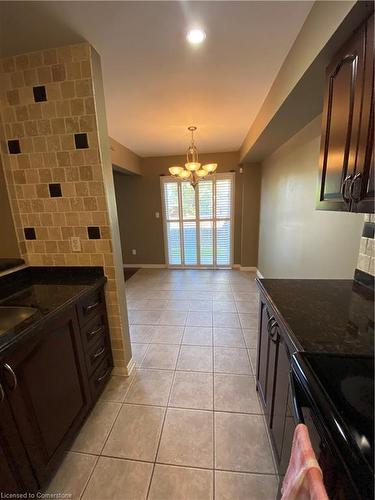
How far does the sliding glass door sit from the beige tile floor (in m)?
2.43

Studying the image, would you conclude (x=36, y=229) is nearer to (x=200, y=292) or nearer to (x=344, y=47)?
(x=344, y=47)

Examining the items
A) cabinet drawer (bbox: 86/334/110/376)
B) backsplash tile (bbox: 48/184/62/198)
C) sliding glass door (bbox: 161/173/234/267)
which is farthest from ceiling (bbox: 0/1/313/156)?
sliding glass door (bbox: 161/173/234/267)

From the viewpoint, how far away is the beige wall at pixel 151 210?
4516 millimetres

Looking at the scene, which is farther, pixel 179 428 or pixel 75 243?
pixel 75 243

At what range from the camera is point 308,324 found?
96 cm

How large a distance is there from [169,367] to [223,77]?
2.66m

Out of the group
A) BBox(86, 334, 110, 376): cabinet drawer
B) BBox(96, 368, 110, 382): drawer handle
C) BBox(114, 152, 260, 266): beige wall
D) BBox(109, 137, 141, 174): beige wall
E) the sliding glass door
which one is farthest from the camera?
the sliding glass door

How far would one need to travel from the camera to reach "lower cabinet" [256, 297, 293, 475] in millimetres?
1008

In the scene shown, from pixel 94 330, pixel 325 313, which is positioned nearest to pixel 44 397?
pixel 94 330

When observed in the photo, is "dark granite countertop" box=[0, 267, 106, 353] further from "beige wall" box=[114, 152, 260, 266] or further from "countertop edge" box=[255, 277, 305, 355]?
"beige wall" box=[114, 152, 260, 266]

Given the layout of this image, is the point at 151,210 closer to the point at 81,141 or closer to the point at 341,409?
the point at 81,141

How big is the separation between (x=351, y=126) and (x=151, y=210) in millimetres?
4302

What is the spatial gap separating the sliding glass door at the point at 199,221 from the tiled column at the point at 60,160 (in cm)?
315

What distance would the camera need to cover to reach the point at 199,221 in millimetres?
4797
